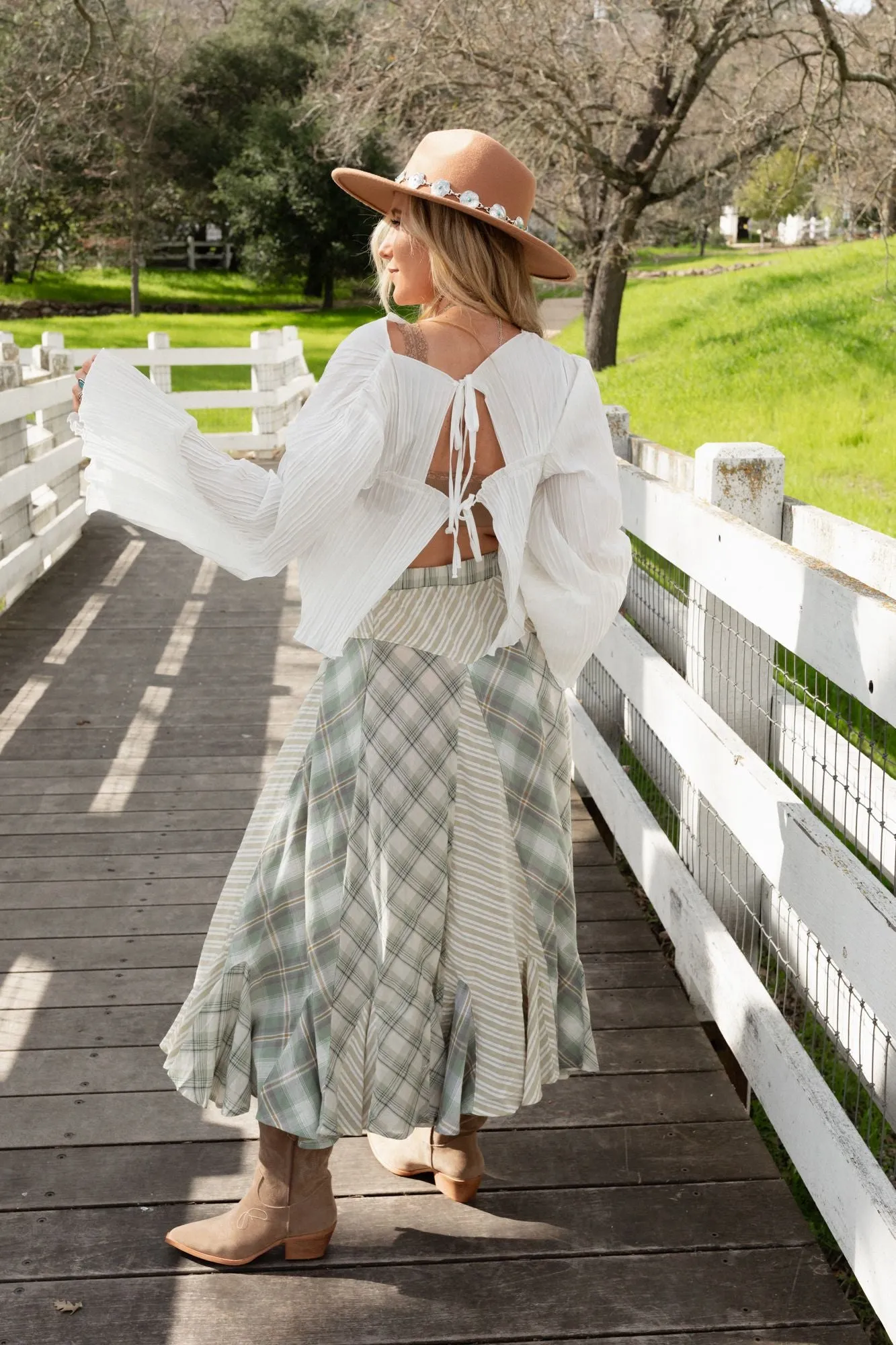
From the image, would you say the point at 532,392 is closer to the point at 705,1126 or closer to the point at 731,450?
the point at 731,450

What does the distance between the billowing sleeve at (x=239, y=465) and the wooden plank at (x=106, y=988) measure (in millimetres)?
1436

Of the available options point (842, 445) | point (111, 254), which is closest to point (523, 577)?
point (842, 445)

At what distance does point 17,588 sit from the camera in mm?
7223

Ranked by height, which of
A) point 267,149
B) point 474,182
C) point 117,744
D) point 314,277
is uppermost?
point 267,149

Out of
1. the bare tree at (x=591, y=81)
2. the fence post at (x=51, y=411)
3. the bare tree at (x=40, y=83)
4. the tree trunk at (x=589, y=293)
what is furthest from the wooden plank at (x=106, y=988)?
the tree trunk at (x=589, y=293)

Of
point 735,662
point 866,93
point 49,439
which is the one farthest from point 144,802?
point 866,93

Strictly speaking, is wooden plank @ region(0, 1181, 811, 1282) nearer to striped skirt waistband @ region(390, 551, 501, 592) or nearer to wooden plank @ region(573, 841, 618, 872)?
striped skirt waistband @ region(390, 551, 501, 592)

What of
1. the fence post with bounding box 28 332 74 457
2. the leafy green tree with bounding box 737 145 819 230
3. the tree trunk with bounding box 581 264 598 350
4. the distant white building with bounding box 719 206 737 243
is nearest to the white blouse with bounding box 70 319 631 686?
the fence post with bounding box 28 332 74 457

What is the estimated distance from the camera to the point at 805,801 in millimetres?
2895

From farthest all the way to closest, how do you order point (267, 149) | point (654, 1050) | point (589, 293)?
point (267, 149) < point (589, 293) < point (654, 1050)

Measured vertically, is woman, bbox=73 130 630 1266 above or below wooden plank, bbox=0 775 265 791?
above

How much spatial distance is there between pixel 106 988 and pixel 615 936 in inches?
48.4

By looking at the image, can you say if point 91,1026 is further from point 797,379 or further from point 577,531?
point 797,379

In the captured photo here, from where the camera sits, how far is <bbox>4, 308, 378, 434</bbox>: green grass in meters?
25.3
